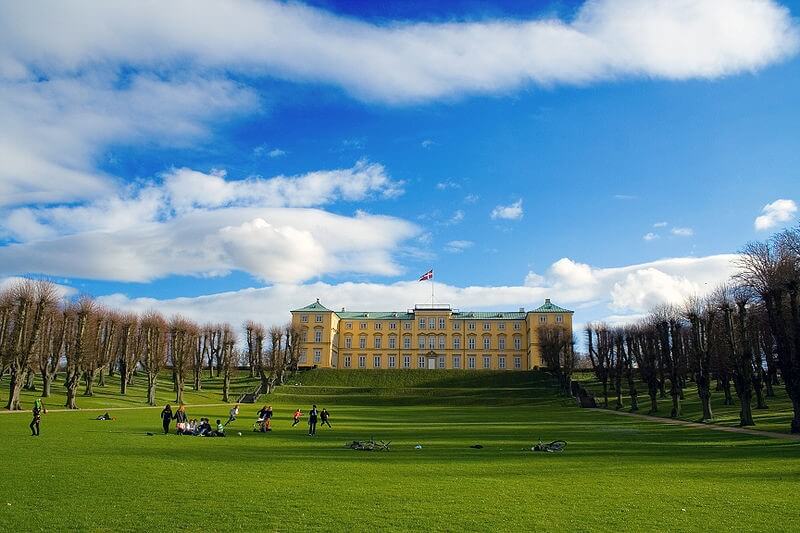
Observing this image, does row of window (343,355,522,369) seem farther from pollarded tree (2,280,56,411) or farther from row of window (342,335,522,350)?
pollarded tree (2,280,56,411)

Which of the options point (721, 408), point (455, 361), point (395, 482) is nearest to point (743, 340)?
point (721, 408)

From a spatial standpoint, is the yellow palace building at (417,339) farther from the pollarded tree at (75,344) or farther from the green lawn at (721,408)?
the pollarded tree at (75,344)

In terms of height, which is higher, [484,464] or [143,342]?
[143,342]

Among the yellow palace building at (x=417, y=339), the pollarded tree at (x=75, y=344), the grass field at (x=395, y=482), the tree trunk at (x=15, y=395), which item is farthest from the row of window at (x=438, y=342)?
the grass field at (x=395, y=482)

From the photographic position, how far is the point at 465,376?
315ft

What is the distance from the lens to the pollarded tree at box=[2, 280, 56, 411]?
157 ft

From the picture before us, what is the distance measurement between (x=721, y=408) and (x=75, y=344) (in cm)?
5849

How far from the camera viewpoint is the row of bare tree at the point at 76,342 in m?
50.8

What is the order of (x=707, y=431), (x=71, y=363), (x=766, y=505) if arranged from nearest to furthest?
(x=766, y=505)
(x=707, y=431)
(x=71, y=363)

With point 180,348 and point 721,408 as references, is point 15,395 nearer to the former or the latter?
point 180,348

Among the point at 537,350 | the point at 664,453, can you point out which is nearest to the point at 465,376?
the point at 537,350

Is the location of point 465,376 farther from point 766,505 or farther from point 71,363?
point 766,505

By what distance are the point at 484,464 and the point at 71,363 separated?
48.2 m

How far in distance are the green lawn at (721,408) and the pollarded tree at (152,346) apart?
4873cm
